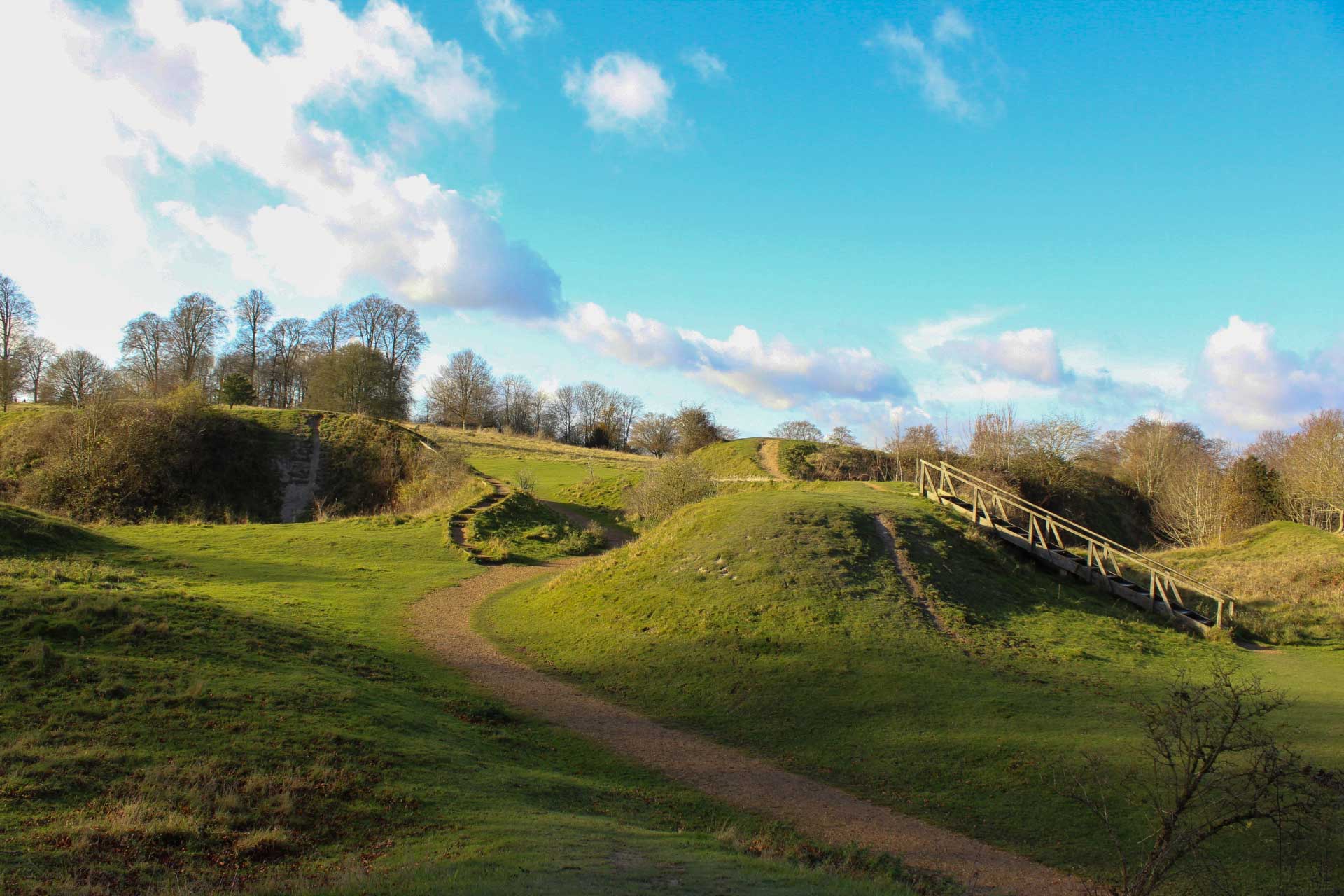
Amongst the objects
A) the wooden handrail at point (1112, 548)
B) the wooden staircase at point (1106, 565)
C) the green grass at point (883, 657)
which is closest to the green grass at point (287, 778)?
the green grass at point (883, 657)

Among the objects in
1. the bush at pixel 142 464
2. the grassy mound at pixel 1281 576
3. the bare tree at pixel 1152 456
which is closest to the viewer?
the grassy mound at pixel 1281 576

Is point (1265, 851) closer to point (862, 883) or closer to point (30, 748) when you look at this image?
point (862, 883)

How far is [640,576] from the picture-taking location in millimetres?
19516

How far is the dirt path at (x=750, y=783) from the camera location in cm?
805

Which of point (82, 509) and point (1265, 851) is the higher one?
point (82, 509)

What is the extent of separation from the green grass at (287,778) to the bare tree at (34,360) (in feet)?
201

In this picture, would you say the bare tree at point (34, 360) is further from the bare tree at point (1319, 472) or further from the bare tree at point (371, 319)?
the bare tree at point (1319, 472)

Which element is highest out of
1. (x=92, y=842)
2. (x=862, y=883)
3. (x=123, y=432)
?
(x=123, y=432)

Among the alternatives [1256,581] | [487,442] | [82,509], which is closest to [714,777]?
[1256,581]

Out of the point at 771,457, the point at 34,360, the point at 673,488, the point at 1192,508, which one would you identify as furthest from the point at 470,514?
the point at 34,360

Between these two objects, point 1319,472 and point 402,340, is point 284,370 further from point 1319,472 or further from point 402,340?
point 1319,472

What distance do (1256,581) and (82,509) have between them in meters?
50.5

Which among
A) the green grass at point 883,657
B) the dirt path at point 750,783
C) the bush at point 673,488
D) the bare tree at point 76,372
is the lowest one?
the dirt path at point 750,783

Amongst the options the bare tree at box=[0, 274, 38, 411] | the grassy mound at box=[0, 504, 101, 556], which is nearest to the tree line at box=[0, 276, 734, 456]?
the bare tree at box=[0, 274, 38, 411]
